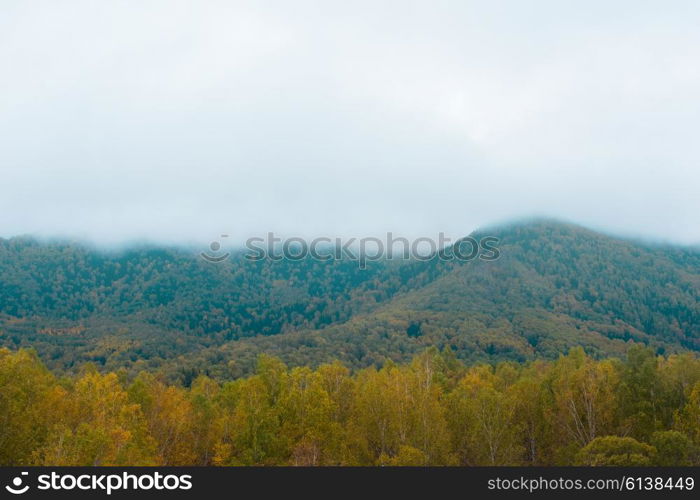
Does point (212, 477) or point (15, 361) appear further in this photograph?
point (15, 361)

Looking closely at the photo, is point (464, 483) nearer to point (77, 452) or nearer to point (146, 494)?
point (146, 494)

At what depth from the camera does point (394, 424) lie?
57344mm

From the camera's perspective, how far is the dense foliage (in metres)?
45.3

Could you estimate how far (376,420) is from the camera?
5891 cm

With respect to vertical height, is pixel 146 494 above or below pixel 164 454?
above

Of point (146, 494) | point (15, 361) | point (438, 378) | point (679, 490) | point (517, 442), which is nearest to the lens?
point (146, 494)

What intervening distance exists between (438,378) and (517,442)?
3895cm

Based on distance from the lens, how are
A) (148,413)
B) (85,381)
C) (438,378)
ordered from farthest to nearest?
1. (438,378)
2. (148,413)
3. (85,381)

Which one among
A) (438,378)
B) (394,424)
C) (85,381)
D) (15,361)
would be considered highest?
(15,361)

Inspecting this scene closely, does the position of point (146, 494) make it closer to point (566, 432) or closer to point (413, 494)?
point (413, 494)

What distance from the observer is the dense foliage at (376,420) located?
4531cm

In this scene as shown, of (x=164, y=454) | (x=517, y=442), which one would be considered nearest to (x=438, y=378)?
(x=517, y=442)

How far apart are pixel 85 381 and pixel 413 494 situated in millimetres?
38858

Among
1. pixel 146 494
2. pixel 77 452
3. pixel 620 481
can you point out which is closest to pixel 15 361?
pixel 77 452
